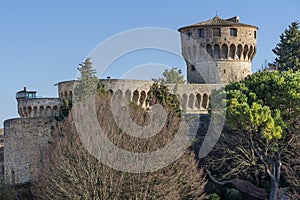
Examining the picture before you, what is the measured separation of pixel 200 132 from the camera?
128 ft

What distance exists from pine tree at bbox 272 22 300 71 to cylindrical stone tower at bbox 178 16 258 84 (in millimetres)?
2510

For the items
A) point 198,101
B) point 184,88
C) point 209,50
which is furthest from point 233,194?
point 209,50

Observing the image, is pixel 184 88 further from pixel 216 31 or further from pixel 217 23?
pixel 217 23

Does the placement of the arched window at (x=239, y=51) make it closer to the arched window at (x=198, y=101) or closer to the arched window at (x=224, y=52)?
the arched window at (x=224, y=52)

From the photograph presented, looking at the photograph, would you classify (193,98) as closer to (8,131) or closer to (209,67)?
(209,67)

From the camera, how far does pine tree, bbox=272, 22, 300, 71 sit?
50.7 meters

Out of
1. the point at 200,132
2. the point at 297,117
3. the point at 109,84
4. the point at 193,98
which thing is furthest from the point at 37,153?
the point at 297,117

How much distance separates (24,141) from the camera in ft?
130

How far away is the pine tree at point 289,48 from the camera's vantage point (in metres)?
50.7

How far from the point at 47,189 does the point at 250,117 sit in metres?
11.6

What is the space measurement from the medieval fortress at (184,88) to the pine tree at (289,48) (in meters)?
2.57

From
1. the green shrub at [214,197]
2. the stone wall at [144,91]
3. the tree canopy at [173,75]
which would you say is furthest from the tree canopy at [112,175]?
the tree canopy at [173,75]

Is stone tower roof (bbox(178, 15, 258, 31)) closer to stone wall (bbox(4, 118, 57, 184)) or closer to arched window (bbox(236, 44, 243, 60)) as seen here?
arched window (bbox(236, 44, 243, 60))

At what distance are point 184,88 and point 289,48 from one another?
42.0ft
